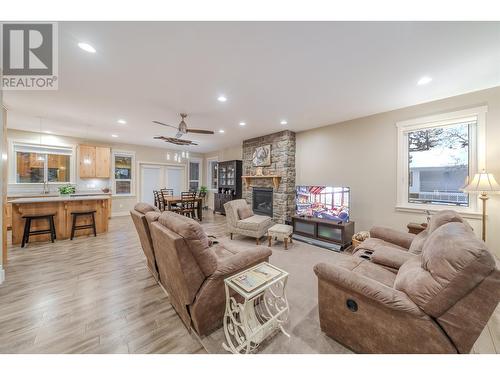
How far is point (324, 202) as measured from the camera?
4051mm

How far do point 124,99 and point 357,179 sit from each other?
474 cm

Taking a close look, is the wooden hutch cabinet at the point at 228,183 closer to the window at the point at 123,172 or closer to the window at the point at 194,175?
the window at the point at 194,175

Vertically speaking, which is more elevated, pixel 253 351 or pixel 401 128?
pixel 401 128

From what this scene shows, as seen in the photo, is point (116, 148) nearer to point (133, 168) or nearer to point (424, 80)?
point (133, 168)

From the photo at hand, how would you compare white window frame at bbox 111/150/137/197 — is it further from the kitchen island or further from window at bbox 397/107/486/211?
window at bbox 397/107/486/211

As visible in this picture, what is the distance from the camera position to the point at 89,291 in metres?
2.24

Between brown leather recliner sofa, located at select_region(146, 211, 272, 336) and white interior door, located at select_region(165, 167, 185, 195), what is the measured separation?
6.85 metres

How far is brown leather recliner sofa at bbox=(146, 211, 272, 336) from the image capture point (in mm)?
1450

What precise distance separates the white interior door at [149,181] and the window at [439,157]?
25.8ft

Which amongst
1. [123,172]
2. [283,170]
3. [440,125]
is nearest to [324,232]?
[283,170]

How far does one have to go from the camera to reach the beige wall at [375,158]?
8.95 feet
